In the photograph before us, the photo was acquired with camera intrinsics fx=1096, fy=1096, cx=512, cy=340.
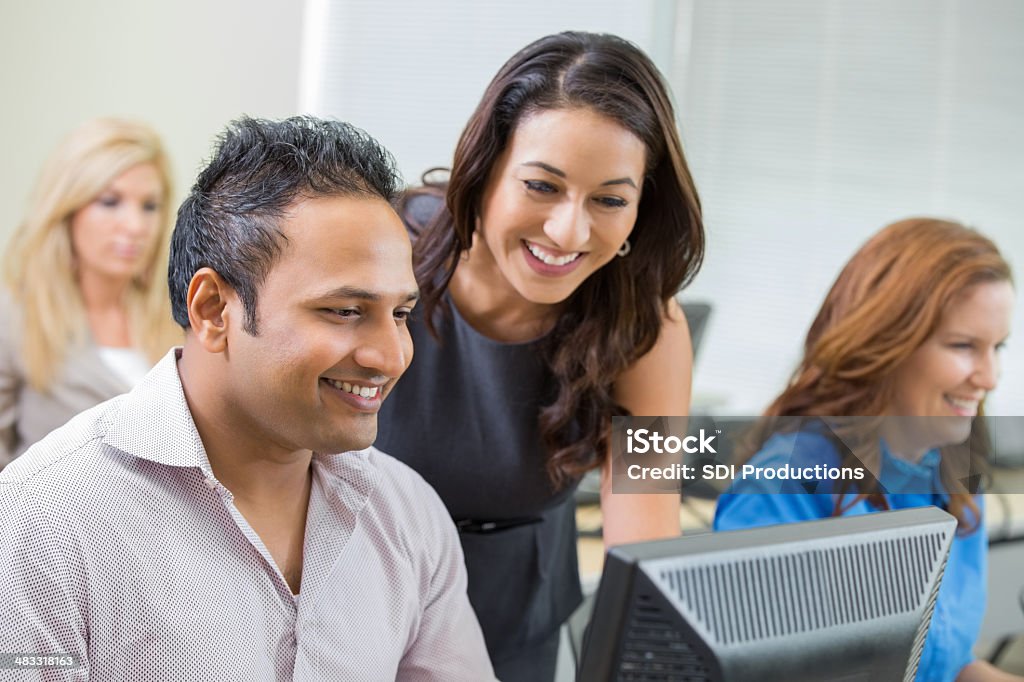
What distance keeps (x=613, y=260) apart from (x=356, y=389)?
0.60 meters

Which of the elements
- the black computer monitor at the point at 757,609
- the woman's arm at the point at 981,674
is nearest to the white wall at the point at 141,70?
the woman's arm at the point at 981,674

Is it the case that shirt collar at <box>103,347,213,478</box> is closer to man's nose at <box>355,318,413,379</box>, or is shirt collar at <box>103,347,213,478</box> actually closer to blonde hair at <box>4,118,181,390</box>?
man's nose at <box>355,318,413,379</box>

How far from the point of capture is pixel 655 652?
732 mm

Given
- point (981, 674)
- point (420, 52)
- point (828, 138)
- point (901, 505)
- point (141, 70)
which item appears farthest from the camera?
point (828, 138)

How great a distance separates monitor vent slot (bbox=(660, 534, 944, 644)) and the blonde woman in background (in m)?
2.17

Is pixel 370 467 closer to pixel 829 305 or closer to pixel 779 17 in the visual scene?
pixel 829 305

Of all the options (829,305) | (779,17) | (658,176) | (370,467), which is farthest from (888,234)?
(779,17)

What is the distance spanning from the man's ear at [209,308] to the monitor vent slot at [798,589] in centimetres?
60

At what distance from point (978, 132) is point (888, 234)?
236cm

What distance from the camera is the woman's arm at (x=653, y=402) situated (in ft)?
5.26

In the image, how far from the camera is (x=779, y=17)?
4.00m

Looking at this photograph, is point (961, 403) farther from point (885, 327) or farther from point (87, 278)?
point (87, 278)

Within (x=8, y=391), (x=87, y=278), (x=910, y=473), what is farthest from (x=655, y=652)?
(x=87, y=278)

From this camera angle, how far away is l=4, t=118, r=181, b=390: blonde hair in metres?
2.63
